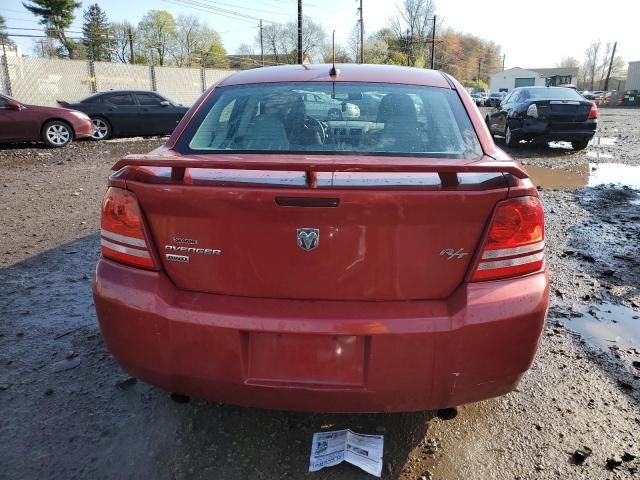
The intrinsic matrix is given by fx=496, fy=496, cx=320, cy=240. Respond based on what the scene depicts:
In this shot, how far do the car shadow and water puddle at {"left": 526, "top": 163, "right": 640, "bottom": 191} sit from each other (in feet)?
22.2

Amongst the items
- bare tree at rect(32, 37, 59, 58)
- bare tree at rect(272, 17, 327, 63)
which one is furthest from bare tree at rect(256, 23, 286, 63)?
bare tree at rect(32, 37, 59, 58)

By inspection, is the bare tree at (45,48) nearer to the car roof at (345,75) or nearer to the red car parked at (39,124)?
the red car parked at (39,124)

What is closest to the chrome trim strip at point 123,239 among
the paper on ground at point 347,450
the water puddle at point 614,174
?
the paper on ground at point 347,450

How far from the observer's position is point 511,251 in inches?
71.1

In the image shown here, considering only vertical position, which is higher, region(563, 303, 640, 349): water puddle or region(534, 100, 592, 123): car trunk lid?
region(534, 100, 592, 123): car trunk lid

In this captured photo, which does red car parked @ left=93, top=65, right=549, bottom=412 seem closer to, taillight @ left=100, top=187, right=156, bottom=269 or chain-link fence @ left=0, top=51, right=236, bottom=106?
taillight @ left=100, top=187, right=156, bottom=269

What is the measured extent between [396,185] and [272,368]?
78 centimetres

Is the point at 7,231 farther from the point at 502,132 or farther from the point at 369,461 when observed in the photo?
the point at 502,132

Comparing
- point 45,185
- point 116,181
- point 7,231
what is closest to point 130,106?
point 45,185

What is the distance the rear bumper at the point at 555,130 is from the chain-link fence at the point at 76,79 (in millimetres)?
16064

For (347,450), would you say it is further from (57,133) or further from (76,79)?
(76,79)

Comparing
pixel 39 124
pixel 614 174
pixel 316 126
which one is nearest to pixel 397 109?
pixel 316 126

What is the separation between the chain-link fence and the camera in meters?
19.7

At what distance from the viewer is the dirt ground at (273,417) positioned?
2.06 m
